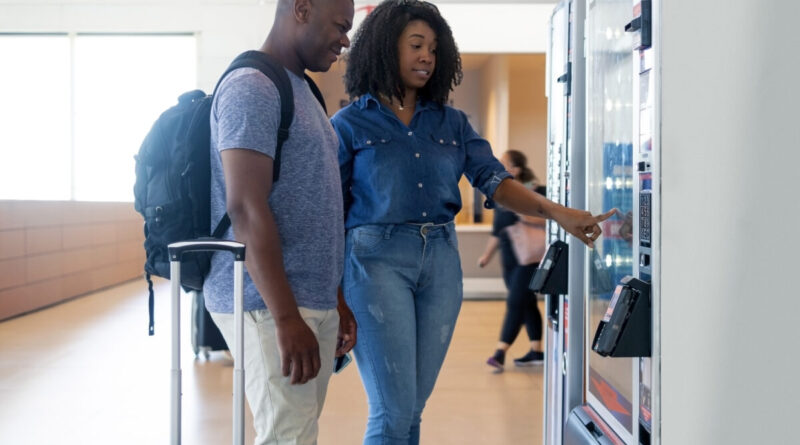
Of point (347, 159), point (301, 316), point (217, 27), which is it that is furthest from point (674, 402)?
point (217, 27)

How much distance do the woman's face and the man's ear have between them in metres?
0.64

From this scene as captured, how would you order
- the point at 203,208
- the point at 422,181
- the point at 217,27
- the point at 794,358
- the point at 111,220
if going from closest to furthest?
1. the point at 794,358
2. the point at 203,208
3. the point at 422,181
4. the point at 217,27
5. the point at 111,220

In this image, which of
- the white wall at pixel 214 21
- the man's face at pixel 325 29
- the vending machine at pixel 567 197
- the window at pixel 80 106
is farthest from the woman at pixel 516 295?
the window at pixel 80 106

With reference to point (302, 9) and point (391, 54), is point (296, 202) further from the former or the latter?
point (391, 54)

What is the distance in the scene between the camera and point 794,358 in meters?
1.45

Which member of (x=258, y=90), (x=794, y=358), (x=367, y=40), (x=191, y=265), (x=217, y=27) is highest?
(x=217, y=27)

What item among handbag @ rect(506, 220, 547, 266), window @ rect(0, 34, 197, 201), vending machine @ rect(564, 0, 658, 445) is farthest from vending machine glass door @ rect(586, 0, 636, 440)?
window @ rect(0, 34, 197, 201)

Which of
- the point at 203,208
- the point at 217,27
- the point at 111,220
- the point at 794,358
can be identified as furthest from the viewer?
the point at 111,220

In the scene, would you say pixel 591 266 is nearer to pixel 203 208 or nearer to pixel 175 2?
pixel 203 208

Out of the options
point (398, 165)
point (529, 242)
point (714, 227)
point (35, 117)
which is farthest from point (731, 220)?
point (35, 117)

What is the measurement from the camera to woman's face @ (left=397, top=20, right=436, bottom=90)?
2.36m

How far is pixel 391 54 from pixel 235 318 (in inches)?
41.7

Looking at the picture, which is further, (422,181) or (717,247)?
(422,181)

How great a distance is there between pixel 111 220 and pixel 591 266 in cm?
970
